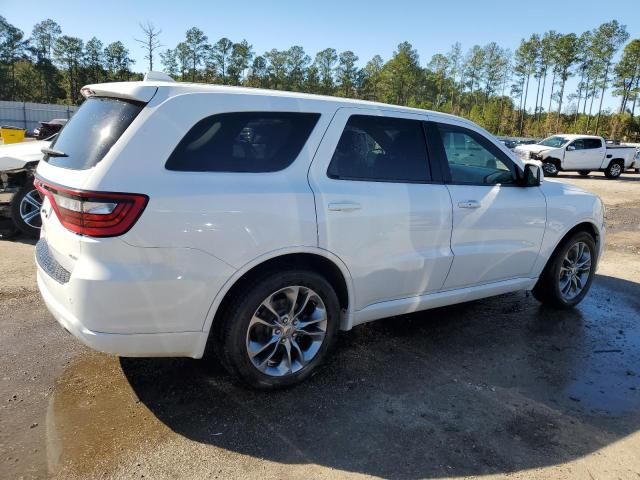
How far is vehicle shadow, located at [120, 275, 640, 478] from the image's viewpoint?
106 inches

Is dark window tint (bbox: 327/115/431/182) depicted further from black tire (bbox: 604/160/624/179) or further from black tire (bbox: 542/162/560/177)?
black tire (bbox: 604/160/624/179)

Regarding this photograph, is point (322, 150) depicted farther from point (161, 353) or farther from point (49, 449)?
point (49, 449)

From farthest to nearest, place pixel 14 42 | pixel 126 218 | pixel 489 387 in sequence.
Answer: pixel 14 42, pixel 489 387, pixel 126 218

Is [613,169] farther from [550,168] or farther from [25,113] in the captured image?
[25,113]

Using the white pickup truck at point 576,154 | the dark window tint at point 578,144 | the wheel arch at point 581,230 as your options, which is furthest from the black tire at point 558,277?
the dark window tint at point 578,144

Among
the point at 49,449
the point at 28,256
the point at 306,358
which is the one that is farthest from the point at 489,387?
the point at 28,256

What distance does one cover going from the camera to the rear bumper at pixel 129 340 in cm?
261

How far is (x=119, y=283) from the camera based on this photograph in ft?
8.23

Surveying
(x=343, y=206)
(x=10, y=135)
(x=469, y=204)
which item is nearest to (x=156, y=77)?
(x=343, y=206)

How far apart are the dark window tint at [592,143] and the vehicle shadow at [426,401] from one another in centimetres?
2081

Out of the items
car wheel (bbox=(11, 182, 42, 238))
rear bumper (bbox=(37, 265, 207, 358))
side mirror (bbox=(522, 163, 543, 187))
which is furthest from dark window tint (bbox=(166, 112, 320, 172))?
car wheel (bbox=(11, 182, 42, 238))

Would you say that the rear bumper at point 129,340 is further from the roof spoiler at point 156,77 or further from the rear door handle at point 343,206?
the roof spoiler at point 156,77

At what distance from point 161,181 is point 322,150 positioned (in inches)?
41.1

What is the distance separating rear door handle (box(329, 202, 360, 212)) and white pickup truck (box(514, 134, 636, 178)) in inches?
801
